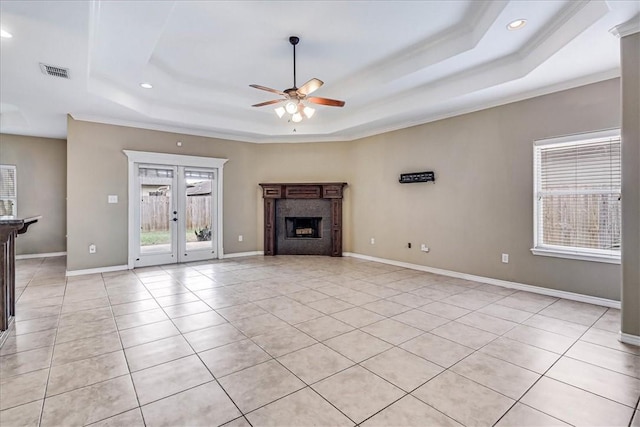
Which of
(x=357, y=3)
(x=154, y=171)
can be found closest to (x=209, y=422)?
(x=357, y=3)

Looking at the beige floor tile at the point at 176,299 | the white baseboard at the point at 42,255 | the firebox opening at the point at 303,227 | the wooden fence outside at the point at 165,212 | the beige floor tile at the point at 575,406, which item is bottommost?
the beige floor tile at the point at 575,406

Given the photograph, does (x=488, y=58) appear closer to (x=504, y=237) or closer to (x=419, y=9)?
(x=419, y=9)

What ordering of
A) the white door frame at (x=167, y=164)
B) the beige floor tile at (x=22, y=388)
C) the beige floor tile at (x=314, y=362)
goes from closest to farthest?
the beige floor tile at (x=22, y=388) → the beige floor tile at (x=314, y=362) → the white door frame at (x=167, y=164)

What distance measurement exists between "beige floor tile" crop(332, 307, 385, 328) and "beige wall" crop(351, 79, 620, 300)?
2.47 meters

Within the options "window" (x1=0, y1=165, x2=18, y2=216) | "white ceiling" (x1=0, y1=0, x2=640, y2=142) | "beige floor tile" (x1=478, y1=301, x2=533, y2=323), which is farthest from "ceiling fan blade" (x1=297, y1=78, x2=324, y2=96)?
"window" (x1=0, y1=165, x2=18, y2=216)

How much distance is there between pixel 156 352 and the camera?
2652mm

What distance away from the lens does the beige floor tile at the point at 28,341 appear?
2703 millimetres

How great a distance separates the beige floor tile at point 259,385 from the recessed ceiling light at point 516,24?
3802 mm

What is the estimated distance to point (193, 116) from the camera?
6.11 m

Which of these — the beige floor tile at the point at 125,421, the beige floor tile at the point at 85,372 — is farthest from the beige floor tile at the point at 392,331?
the beige floor tile at the point at 85,372

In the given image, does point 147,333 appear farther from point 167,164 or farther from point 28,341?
point 167,164

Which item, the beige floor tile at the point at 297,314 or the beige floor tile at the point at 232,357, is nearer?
the beige floor tile at the point at 232,357

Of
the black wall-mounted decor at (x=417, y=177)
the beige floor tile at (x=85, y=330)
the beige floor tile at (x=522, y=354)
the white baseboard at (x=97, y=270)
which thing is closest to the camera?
the beige floor tile at (x=522, y=354)

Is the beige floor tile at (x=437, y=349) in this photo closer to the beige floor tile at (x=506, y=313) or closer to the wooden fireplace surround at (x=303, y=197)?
the beige floor tile at (x=506, y=313)
